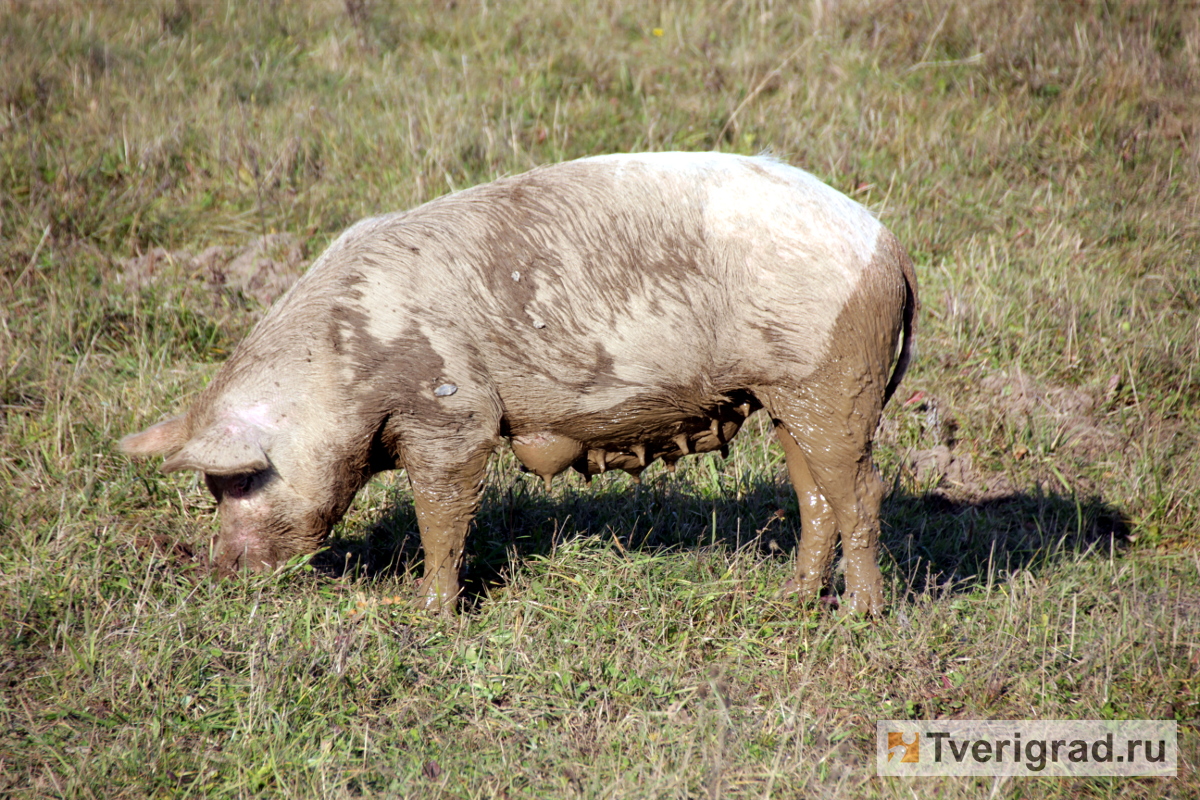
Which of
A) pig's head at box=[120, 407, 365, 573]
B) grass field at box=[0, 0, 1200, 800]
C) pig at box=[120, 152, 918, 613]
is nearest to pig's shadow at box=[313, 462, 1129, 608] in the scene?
grass field at box=[0, 0, 1200, 800]

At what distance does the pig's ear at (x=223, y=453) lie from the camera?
353 centimetres

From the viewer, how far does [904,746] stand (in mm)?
3633

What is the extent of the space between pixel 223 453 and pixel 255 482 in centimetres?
26

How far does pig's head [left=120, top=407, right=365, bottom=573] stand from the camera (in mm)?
3572

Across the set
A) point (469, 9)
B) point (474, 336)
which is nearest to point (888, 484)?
point (474, 336)

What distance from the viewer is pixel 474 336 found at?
3719mm

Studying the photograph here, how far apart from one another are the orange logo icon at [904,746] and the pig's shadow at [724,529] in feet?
2.82

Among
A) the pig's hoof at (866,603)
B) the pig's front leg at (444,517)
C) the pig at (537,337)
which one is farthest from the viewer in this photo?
the pig's hoof at (866,603)

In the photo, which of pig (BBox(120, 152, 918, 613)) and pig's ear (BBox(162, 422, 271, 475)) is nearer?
pig's ear (BBox(162, 422, 271, 475))

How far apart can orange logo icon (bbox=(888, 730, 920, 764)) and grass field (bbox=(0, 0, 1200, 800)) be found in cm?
10

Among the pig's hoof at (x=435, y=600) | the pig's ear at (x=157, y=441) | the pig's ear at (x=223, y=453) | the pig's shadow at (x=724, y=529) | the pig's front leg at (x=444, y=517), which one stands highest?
the pig's ear at (x=223, y=453)

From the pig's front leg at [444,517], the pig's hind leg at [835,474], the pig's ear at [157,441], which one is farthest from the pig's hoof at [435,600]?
the pig's hind leg at [835,474]

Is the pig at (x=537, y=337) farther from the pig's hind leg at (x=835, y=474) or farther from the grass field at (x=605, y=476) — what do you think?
the grass field at (x=605, y=476)

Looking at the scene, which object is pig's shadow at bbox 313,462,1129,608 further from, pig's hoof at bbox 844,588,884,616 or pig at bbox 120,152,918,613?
pig at bbox 120,152,918,613
